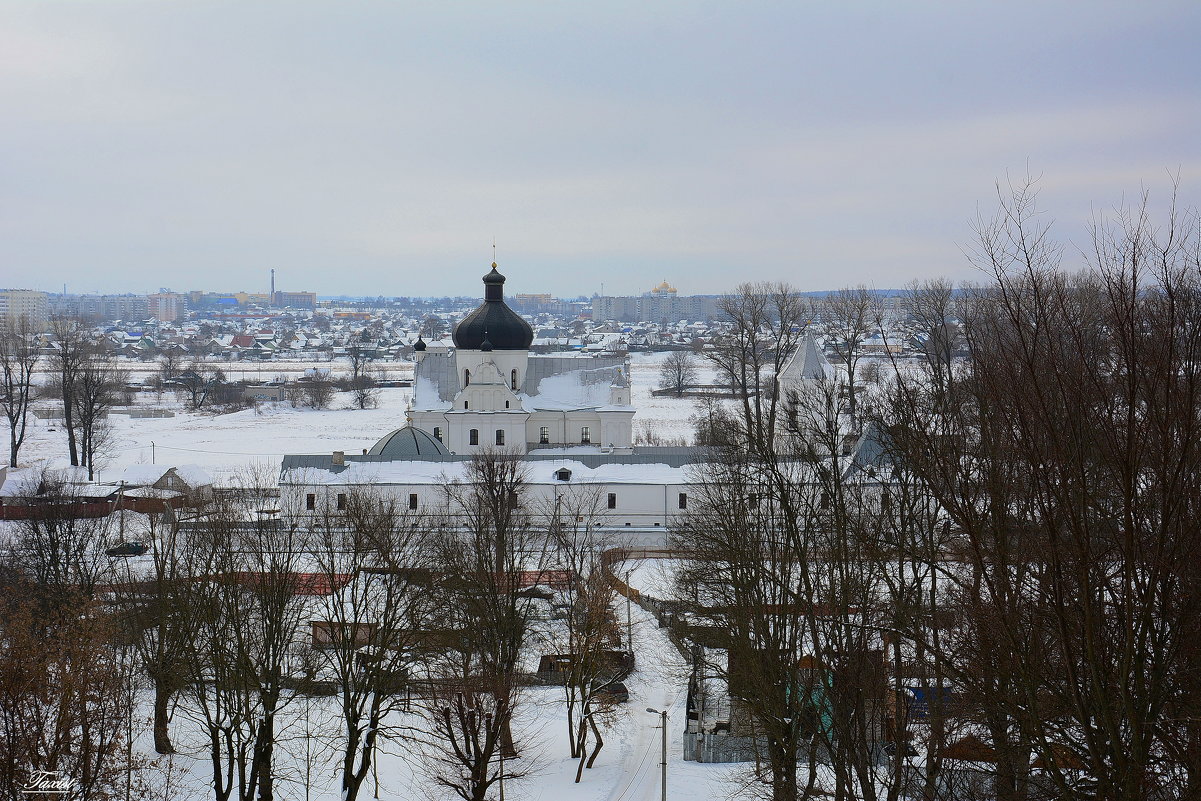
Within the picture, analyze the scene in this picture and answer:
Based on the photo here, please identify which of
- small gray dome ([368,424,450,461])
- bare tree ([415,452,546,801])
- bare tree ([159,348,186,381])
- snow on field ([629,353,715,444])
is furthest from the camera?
bare tree ([159,348,186,381])

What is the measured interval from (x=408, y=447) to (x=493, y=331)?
23.0 feet

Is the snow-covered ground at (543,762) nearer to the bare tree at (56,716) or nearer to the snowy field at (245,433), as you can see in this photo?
the bare tree at (56,716)

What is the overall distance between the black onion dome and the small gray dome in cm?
568

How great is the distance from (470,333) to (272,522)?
20.4 metres

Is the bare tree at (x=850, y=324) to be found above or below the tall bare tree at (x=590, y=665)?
above

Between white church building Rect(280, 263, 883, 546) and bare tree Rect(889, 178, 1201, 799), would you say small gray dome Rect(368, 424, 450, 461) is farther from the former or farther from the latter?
bare tree Rect(889, 178, 1201, 799)

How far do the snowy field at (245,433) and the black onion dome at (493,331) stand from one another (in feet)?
26.3

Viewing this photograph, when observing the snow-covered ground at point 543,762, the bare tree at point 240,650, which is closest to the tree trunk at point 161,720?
the snow-covered ground at point 543,762

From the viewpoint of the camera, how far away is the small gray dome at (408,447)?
111 feet

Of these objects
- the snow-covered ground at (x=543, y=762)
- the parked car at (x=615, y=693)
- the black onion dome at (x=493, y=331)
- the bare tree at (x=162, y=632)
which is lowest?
the snow-covered ground at (x=543, y=762)

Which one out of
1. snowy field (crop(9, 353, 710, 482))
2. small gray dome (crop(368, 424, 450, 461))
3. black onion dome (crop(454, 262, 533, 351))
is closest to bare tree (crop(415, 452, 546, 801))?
small gray dome (crop(368, 424, 450, 461))

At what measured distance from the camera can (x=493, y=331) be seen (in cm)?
3941

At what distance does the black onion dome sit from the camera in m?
39.2

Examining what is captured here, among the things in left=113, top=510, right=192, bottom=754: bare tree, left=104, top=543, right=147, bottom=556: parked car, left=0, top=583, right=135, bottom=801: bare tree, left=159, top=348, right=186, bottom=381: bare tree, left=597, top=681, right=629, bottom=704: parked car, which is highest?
left=159, top=348, right=186, bottom=381: bare tree
